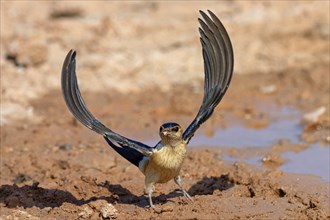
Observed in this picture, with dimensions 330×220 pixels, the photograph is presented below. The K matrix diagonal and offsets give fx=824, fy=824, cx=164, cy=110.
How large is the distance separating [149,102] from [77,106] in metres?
4.45

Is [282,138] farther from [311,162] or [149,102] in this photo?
[149,102]

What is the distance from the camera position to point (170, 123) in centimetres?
589

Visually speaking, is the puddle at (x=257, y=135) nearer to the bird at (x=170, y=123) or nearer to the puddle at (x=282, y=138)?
the puddle at (x=282, y=138)

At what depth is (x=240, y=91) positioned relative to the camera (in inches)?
421

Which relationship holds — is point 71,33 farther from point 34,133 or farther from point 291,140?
Result: point 291,140

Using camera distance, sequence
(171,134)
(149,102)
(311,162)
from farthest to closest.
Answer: (149,102) → (311,162) → (171,134)

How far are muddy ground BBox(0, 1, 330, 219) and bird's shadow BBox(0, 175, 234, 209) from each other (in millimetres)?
10

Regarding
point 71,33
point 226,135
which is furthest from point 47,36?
point 226,135

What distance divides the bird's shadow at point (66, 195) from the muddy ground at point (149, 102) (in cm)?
1

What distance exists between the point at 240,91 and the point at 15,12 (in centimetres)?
358

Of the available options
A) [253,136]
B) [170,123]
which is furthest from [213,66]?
[253,136]

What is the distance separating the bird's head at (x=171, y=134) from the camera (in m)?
5.80

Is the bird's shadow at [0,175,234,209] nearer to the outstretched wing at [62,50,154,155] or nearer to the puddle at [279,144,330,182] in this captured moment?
the outstretched wing at [62,50,154,155]

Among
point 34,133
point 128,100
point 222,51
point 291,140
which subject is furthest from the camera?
point 128,100
